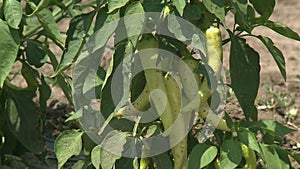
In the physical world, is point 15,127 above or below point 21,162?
above

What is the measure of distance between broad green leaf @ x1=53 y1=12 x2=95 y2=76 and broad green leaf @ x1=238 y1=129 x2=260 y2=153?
0.55m

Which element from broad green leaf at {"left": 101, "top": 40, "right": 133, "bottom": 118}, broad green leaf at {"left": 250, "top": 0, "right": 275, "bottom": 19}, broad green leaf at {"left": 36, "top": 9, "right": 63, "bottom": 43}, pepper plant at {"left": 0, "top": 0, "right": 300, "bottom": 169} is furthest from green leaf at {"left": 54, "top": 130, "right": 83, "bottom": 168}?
broad green leaf at {"left": 250, "top": 0, "right": 275, "bottom": 19}

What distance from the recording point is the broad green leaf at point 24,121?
2734 millimetres

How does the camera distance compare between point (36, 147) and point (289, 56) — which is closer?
point (36, 147)

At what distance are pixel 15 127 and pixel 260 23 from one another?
1003 mm

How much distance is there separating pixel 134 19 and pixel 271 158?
588mm

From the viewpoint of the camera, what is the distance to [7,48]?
2328 millimetres

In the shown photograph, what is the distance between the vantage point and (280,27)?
2266mm

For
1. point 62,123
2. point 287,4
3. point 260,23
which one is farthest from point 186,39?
point 287,4

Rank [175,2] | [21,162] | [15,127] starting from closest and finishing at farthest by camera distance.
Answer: [175,2]
[15,127]
[21,162]

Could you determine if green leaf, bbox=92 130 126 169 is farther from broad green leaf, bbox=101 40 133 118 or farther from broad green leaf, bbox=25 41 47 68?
broad green leaf, bbox=25 41 47 68

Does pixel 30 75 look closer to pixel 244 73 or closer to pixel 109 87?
pixel 109 87

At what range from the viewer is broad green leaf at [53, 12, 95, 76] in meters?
2.21

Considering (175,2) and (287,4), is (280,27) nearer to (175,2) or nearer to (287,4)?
(175,2)
